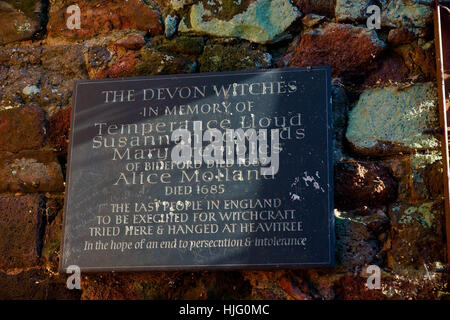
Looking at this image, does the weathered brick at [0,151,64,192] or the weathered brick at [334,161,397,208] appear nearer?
the weathered brick at [334,161,397,208]

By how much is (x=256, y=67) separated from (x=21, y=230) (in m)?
1.34

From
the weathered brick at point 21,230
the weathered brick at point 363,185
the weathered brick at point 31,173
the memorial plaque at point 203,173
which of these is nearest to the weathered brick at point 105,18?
the memorial plaque at point 203,173

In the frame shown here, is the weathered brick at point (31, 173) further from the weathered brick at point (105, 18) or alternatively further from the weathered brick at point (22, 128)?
the weathered brick at point (105, 18)

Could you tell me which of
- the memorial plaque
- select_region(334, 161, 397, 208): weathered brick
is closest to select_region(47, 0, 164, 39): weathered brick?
the memorial plaque

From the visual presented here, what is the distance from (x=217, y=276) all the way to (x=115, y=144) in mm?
760

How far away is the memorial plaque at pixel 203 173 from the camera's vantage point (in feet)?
8.95

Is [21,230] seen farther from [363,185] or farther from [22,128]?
[363,185]

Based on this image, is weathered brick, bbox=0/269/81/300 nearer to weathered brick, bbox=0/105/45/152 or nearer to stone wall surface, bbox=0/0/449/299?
stone wall surface, bbox=0/0/449/299

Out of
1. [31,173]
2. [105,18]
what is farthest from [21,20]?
[31,173]

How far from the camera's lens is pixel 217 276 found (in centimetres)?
279

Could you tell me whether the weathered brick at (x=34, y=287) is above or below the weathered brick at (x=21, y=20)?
below

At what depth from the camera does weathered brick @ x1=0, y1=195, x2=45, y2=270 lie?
300 centimetres

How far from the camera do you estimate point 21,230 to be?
3037 millimetres
